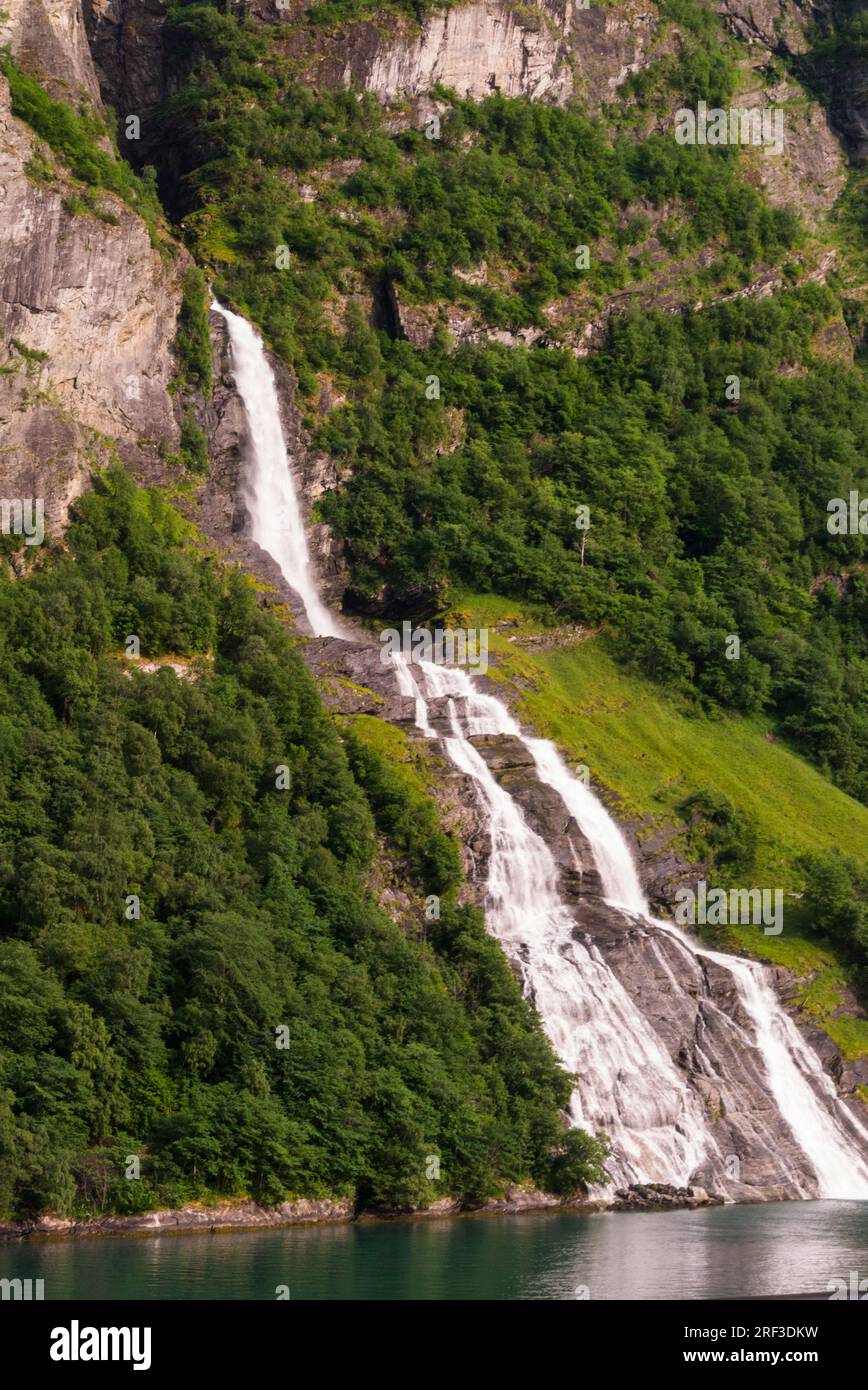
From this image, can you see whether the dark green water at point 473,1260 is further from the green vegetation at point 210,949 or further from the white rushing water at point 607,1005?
the white rushing water at point 607,1005

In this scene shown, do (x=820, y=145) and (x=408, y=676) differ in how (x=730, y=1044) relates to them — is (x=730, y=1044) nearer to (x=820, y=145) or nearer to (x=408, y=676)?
(x=408, y=676)

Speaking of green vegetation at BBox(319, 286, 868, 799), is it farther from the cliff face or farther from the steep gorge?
the cliff face

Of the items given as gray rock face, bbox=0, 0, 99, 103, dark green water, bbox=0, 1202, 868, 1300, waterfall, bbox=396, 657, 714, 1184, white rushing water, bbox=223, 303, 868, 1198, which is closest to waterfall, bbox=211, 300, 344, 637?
white rushing water, bbox=223, 303, 868, 1198

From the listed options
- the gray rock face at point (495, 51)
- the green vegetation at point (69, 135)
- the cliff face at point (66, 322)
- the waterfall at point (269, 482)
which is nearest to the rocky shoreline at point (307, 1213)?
the cliff face at point (66, 322)

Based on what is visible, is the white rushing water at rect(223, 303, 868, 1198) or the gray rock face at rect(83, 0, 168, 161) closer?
the white rushing water at rect(223, 303, 868, 1198)

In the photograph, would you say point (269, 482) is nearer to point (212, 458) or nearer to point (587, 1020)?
point (212, 458)

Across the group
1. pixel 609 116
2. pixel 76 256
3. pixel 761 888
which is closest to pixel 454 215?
pixel 609 116
